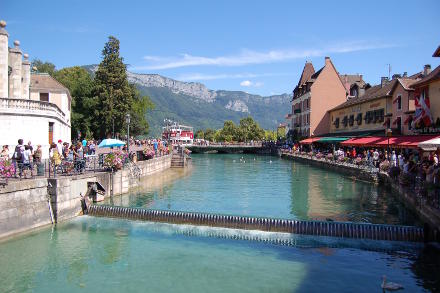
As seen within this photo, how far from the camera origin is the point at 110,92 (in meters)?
60.8

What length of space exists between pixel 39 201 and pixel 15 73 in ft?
62.7

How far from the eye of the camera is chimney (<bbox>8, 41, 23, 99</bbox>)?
108ft

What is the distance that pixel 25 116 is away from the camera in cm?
2764

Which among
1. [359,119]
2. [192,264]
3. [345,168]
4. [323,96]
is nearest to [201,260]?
[192,264]

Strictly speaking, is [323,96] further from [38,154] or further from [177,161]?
[38,154]

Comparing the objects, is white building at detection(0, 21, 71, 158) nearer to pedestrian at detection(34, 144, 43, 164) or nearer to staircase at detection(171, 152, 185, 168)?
pedestrian at detection(34, 144, 43, 164)

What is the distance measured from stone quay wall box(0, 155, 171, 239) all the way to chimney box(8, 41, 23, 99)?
14.1 meters

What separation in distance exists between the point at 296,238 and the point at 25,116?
20.2 metres

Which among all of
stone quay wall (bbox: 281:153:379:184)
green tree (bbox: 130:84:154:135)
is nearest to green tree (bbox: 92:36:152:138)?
green tree (bbox: 130:84:154:135)

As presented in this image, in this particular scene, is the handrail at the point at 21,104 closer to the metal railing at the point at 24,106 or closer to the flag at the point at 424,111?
the metal railing at the point at 24,106

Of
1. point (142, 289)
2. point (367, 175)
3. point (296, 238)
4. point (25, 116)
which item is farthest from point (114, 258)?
point (367, 175)

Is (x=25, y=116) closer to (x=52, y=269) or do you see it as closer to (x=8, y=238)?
(x=8, y=238)

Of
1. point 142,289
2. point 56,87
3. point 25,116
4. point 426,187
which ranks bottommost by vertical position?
point 142,289

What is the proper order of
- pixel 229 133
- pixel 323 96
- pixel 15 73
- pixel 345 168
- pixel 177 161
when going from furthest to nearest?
pixel 229 133 → pixel 323 96 → pixel 177 161 → pixel 345 168 → pixel 15 73
